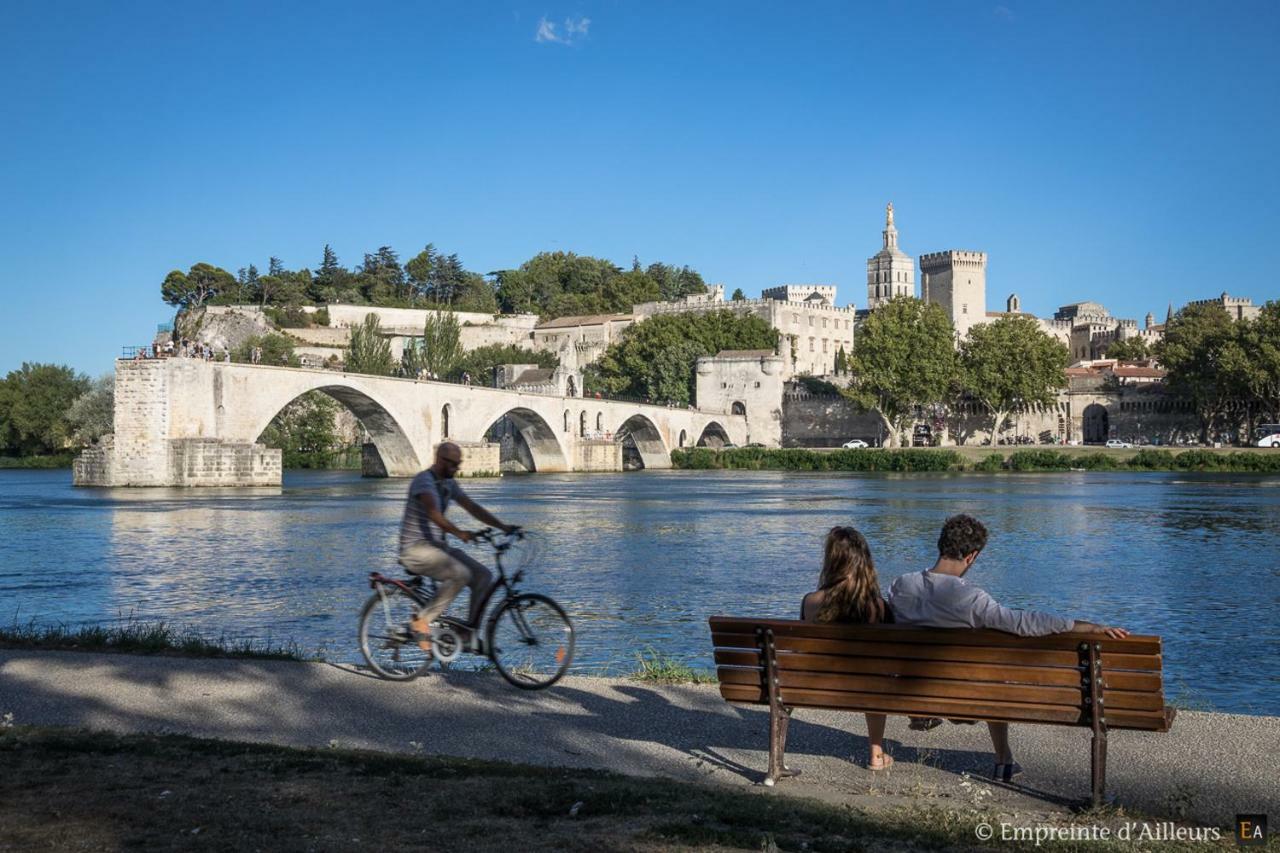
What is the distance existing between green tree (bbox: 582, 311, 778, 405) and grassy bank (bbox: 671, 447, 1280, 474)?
1617cm

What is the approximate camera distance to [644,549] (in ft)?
78.0

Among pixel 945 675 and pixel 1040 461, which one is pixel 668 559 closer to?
pixel 945 675

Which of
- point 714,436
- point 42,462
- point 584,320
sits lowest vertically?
point 42,462

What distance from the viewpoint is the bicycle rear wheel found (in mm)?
8133

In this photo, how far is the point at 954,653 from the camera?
538 cm

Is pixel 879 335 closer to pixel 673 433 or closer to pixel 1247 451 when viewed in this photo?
pixel 673 433

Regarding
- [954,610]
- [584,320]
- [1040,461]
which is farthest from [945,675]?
[584,320]

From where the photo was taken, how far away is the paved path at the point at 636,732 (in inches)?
219

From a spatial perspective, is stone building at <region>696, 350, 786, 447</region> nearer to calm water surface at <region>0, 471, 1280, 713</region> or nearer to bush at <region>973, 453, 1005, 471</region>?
bush at <region>973, 453, 1005, 471</region>

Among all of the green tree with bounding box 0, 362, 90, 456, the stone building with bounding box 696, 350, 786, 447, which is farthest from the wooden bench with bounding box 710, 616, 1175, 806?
the stone building with bounding box 696, 350, 786, 447

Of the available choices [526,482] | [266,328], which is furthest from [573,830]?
[266,328]

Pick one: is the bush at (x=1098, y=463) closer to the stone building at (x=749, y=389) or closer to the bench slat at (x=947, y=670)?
the stone building at (x=749, y=389)

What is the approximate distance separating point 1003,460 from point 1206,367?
1705 centimetres

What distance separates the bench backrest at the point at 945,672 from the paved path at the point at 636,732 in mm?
393
